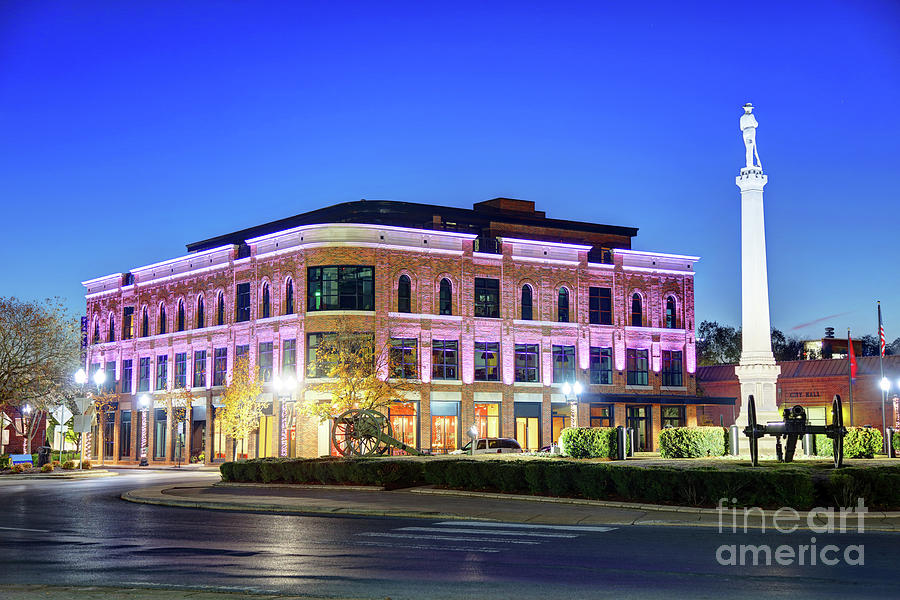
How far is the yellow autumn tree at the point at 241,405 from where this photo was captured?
61.0 m

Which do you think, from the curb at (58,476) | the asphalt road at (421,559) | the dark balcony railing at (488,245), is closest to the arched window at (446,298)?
the dark balcony railing at (488,245)

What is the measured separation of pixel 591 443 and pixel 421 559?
27.2 meters

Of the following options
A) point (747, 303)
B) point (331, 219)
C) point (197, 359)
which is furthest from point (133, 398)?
point (747, 303)

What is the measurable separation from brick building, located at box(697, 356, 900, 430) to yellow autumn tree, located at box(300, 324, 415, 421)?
25.2 meters

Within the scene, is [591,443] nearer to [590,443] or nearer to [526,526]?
[590,443]

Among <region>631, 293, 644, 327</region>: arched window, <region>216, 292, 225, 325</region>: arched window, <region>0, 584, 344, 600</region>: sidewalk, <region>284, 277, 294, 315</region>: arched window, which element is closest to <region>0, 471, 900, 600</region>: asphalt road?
<region>0, 584, 344, 600</region>: sidewalk

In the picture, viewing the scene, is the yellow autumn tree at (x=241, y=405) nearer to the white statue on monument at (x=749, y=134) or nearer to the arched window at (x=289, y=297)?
Answer: the arched window at (x=289, y=297)

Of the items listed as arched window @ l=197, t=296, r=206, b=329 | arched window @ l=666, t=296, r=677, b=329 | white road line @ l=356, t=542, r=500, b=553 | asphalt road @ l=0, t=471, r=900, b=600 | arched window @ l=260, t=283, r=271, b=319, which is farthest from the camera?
arched window @ l=666, t=296, r=677, b=329

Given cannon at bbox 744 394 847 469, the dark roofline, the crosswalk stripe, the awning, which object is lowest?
the crosswalk stripe

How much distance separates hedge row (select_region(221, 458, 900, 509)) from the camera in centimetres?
2073

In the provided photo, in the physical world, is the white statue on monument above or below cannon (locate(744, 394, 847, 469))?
above

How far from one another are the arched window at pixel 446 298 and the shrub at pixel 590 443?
23.6 metres

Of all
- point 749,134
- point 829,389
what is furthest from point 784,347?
point 749,134

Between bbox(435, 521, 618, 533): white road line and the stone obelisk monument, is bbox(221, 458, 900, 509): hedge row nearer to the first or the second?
bbox(435, 521, 618, 533): white road line
